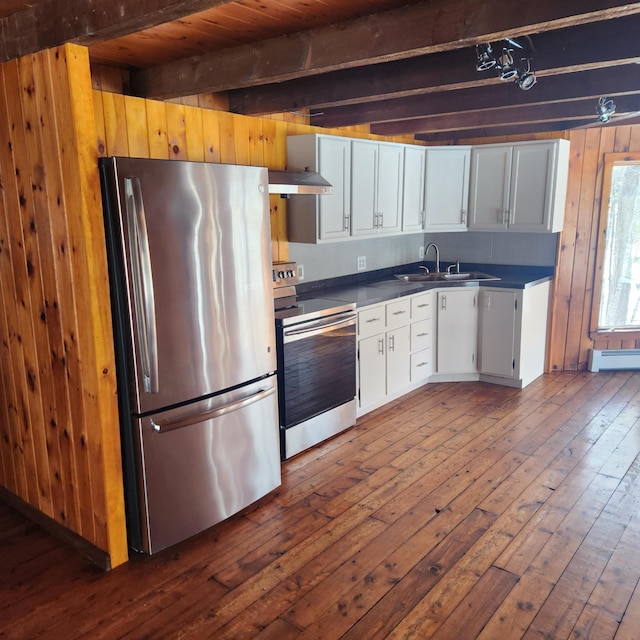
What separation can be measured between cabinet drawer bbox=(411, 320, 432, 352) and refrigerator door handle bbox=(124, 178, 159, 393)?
8.60ft

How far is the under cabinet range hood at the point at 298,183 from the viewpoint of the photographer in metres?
3.38

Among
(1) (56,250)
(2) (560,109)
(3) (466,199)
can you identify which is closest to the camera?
(1) (56,250)

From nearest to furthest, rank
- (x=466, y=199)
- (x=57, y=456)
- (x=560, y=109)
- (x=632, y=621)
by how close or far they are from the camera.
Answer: (x=632, y=621) < (x=57, y=456) < (x=560, y=109) < (x=466, y=199)

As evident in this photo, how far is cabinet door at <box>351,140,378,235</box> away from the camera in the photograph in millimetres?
4207

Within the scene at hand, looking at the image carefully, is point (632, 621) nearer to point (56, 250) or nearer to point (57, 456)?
point (57, 456)

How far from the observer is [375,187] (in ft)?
14.5

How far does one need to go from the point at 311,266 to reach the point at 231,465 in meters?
1.99

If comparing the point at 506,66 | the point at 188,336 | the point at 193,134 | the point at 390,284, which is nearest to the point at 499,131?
the point at 390,284

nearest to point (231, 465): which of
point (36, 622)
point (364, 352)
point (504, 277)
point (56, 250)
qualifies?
point (36, 622)

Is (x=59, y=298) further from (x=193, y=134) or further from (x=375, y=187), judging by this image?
(x=375, y=187)

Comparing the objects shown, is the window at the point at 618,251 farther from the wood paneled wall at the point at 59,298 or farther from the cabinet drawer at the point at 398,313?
the wood paneled wall at the point at 59,298

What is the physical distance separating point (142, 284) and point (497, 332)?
132 inches

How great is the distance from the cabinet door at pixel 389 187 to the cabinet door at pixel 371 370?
97 centimetres

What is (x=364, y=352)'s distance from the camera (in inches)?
162
